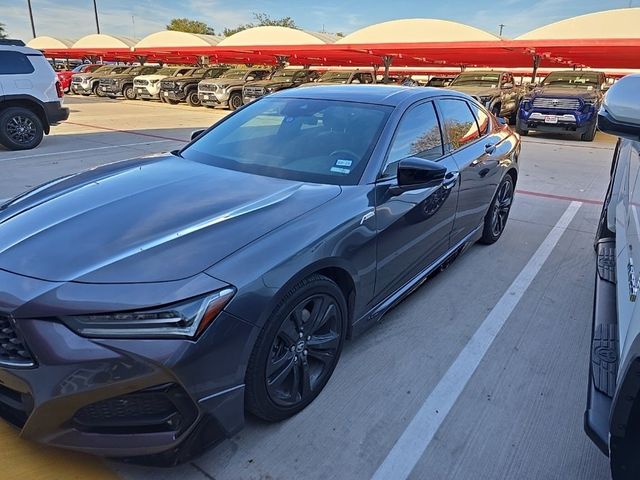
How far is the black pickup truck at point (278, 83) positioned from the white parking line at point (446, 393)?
1415cm

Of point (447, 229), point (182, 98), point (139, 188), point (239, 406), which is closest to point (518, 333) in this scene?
point (447, 229)

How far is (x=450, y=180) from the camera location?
11.3 ft

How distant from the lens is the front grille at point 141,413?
1.70m

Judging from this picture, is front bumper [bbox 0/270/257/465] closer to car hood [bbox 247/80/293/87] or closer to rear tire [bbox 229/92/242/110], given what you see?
car hood [bbox 247/80/293/87]

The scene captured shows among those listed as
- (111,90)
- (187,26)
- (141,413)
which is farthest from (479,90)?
(187,26)

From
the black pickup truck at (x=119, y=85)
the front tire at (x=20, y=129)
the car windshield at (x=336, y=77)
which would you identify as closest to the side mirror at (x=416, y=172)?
the front tire at (x=20, y=129)

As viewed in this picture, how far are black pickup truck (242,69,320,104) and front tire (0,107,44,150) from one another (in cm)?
770

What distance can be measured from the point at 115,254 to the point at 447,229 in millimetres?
2439

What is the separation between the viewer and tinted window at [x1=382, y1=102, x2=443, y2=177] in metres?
2.94

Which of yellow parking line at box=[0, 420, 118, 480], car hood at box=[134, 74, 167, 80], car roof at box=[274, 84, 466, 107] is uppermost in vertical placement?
car hood at box=[134, 74, 167, 80]

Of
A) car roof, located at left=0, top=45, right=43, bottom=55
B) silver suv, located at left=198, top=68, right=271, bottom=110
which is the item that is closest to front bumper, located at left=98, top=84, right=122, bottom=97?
silver suv, located at left=198, top=68, right=271, bottom=110

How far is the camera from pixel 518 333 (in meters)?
3.25

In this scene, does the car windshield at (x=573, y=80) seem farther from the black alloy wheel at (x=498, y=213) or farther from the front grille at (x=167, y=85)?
the front grille at (x=167, y=85)

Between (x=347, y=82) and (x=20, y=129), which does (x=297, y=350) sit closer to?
(x=20, y=129)
